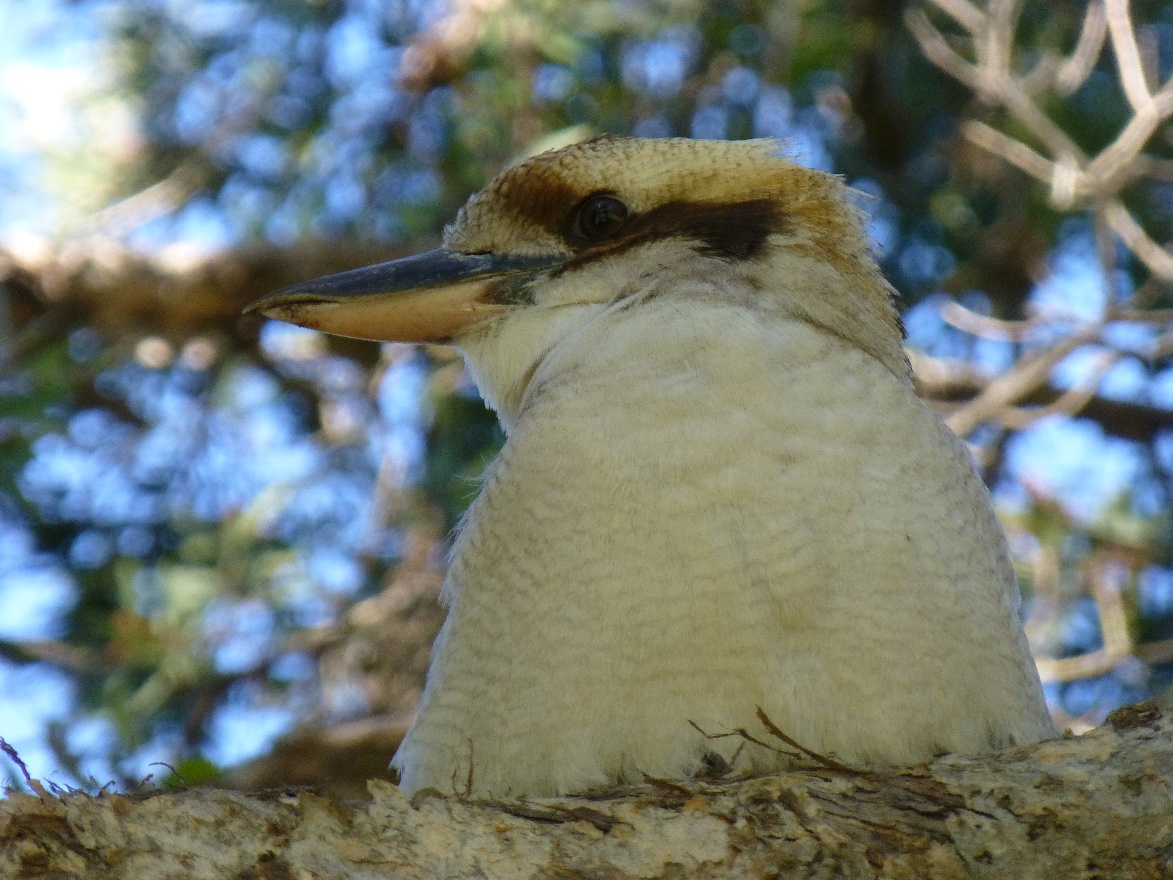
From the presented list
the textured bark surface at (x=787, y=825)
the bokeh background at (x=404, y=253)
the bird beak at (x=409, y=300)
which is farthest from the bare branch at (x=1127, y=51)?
the textured bark surface at (x=787, y=825)

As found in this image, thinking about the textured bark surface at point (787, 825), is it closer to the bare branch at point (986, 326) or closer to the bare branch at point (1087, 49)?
the bare branch at point (986, 326)

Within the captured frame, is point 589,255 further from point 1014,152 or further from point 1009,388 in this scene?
point 1014,152

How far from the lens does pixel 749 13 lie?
6.27 metres

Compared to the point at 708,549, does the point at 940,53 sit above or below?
above

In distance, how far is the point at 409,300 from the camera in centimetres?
315

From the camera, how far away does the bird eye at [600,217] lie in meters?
3.09

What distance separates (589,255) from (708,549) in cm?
84

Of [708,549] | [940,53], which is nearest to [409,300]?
A: [708,549]

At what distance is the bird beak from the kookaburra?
3.1 inches

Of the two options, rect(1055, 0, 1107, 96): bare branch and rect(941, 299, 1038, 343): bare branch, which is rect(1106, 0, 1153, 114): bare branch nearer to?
rect(1055, 0, 1107, 96): bare branch

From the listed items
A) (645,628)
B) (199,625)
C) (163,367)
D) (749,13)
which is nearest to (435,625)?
(199,625)

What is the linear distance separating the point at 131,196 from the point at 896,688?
4.82 m

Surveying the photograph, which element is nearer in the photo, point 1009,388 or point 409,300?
point 409,300

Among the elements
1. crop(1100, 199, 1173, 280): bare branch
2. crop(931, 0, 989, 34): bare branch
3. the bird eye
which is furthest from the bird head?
crop(931, 0, 989, 34): bare branch
